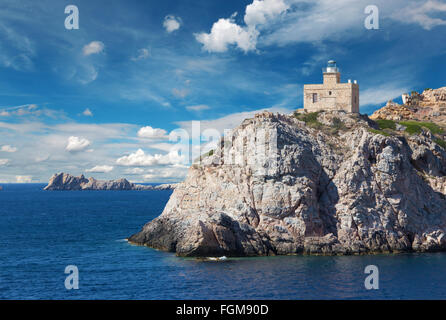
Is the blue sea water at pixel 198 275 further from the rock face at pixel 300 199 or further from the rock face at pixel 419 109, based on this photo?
the rock face at pixel 419 109

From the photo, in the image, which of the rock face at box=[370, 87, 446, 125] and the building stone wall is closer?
the building stone wall

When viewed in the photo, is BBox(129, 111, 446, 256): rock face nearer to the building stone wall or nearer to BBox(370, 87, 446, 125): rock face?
the building stone wall

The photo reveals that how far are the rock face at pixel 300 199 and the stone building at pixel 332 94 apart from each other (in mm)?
10209

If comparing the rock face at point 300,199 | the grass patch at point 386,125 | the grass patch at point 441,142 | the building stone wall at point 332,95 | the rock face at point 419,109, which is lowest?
the rock face at point 300,199

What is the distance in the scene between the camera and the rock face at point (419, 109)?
99.9 meters

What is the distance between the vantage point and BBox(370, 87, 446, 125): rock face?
9988cm

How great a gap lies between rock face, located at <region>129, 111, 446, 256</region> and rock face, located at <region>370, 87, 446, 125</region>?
42.7m

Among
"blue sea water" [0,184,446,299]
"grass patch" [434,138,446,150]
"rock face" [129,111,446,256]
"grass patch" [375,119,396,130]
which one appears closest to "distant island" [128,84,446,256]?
"rock face" [129,111,446,256]

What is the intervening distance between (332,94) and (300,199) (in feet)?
86.2

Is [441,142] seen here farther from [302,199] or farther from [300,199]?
[300,199]

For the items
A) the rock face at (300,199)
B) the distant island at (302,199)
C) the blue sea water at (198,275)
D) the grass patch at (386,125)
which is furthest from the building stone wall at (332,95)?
the blue sea water at (198,275)
